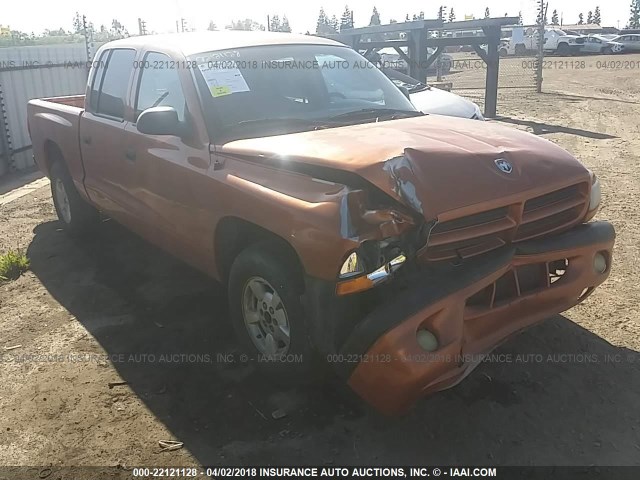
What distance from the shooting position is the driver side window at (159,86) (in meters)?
4.09

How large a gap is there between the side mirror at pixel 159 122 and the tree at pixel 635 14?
298 feet

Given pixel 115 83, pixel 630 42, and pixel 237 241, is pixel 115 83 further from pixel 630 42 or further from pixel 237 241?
pixel 630 42

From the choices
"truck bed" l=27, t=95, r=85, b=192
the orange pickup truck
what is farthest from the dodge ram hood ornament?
"truck bed" l=27, t=95, r=85, b=192

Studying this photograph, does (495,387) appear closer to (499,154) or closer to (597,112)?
(499,154)

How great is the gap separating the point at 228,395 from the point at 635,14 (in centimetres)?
9541

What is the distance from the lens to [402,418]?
10.7 ft

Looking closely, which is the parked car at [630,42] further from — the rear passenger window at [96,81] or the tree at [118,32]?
the rear passenger window at [96,81]

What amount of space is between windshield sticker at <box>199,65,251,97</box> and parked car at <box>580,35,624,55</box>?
1574 inches

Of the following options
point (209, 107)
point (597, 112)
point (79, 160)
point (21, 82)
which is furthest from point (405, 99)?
point (597, 112)

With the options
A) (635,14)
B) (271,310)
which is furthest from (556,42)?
(635,14)

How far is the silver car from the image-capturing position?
3794 centimetres

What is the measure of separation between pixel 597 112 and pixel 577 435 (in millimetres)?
12824

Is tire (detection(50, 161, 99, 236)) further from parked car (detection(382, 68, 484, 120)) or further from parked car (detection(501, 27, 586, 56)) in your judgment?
parked car (detection(501, 27, 586, 56))

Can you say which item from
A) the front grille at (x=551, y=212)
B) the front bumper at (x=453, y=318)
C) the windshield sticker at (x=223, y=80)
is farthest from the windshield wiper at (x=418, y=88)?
the front bumper at (x=453, y=318)
